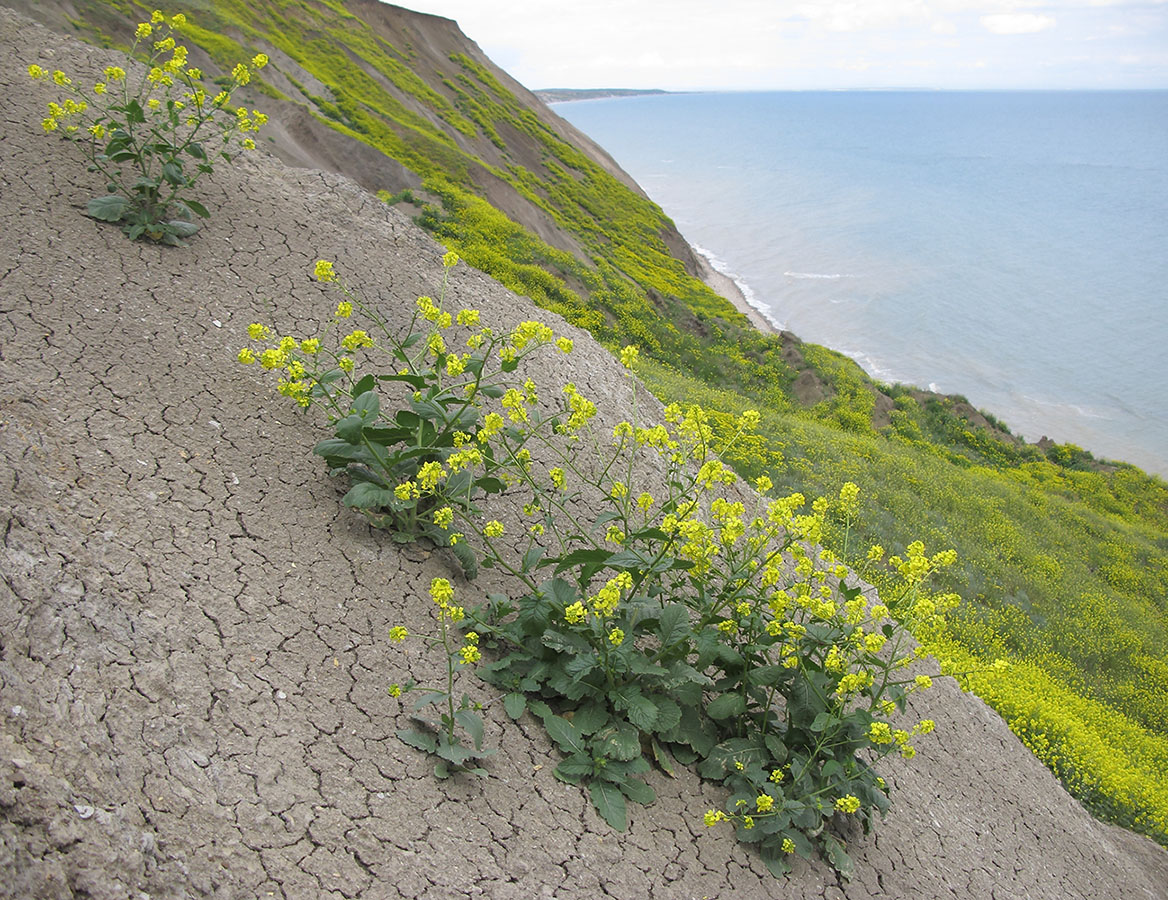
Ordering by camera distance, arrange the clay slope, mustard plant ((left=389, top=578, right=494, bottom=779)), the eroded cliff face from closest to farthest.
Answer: the clay slope < mustard plant ((left=389, top=578, right=494, bottom=779)) < the eroded cliff face

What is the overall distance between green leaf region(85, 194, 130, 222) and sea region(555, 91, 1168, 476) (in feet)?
121

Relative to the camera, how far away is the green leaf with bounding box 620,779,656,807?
13.9 feet

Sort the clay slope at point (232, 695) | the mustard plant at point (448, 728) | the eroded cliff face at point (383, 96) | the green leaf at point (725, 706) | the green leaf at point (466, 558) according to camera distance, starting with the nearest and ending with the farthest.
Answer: the clay slope at point (232, 695), the mustard plant at point (448, 728), the green leaf at point (725, 706), the green leaf at point (466, 558), the eroded cliff face at point (383, 96)

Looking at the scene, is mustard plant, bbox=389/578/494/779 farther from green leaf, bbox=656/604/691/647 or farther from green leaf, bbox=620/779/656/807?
→ green leaf, bbox=656/604/691/647

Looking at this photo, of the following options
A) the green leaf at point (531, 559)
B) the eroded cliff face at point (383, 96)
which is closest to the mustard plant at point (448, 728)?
the green leaf at point (531, 559)

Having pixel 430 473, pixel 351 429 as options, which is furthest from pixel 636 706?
pixel 351 429

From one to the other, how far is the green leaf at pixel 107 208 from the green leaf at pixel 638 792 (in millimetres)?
6740

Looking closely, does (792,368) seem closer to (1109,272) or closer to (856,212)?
(1109,272)

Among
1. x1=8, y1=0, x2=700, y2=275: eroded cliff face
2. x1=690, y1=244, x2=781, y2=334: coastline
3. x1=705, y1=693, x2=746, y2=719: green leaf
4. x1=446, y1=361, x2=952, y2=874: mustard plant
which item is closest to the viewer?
x1=446, y1=361, x2=952, y2=874: mustard plant

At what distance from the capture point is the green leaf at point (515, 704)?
427cm

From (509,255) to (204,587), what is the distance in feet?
45.6

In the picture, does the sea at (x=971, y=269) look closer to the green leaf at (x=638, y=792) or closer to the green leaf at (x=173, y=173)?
the green leaf at (x=638, y=792)

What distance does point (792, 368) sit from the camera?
80.7ft

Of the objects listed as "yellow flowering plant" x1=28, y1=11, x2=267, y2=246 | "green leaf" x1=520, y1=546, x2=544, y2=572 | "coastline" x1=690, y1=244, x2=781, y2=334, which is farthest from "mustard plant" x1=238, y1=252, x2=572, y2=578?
"coastline" x1=690, y1=244, x2=781, y2=334
